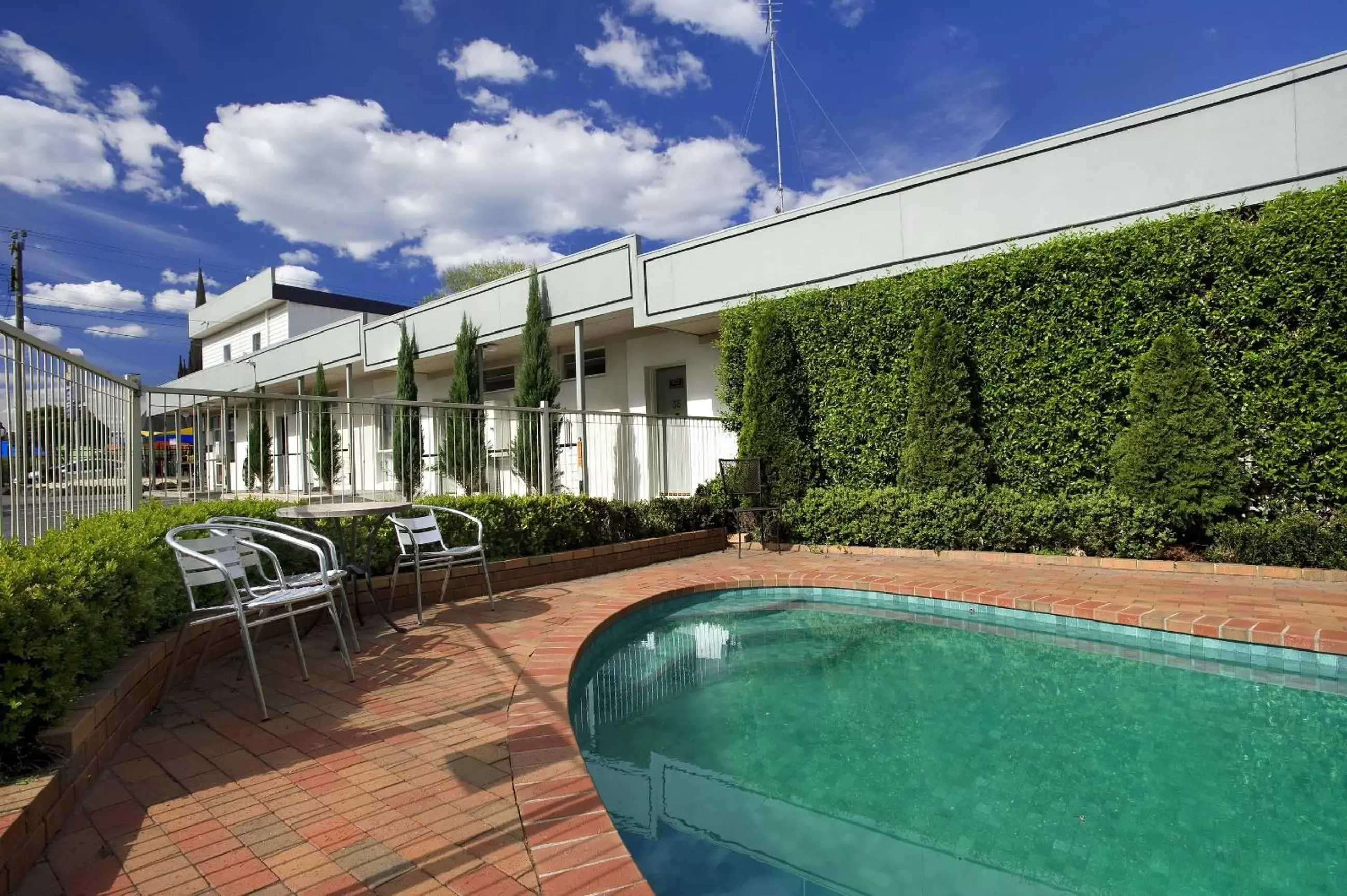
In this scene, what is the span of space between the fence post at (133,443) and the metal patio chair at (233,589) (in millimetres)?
955

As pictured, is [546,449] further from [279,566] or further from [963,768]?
[963,768]

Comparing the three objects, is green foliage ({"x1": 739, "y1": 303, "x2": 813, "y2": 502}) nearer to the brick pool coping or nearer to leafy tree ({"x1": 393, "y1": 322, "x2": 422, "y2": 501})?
the brick pool coping

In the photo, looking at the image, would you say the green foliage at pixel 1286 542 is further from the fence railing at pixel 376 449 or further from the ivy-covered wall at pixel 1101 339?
the fence railing at pixel 376 449

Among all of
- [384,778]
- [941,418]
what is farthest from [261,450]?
[941,418]

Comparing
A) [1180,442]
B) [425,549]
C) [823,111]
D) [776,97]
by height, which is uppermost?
[776,97]

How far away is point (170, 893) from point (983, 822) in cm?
250

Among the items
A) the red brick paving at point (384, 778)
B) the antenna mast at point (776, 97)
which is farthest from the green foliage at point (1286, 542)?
the antenna mast at point (776, 97)

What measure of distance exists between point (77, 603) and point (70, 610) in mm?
37

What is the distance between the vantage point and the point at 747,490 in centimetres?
885

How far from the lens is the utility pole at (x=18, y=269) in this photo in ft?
84.4

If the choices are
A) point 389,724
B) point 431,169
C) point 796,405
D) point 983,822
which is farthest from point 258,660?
point 431,169

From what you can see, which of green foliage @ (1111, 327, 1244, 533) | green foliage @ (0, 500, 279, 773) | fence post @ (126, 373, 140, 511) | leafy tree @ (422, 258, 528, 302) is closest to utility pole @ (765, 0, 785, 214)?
green foliage @ (1111, 327, 1244, 533)

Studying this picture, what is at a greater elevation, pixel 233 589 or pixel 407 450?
pixel 407 450

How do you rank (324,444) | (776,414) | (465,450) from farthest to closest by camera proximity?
(776,414) → (465,450) → (324,444)
